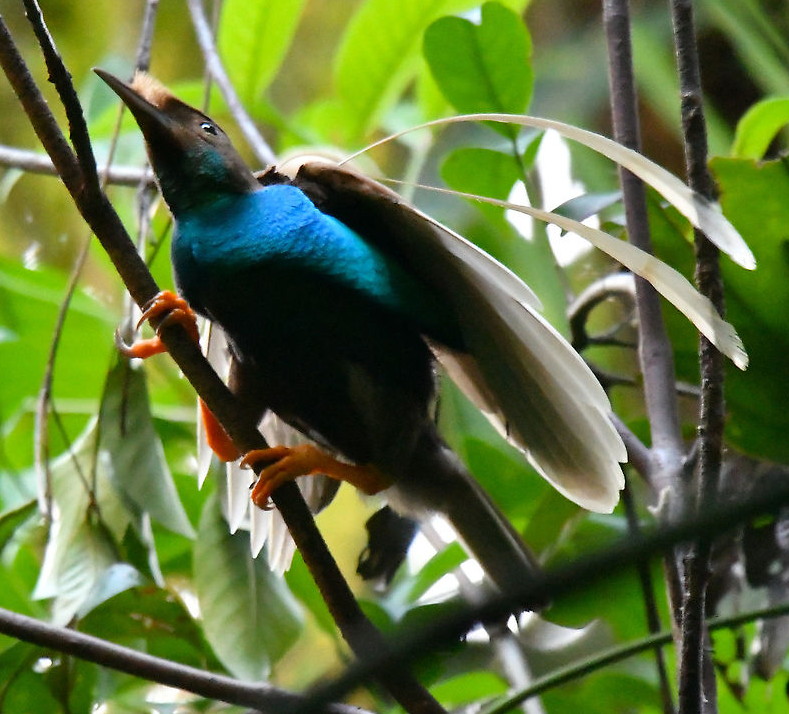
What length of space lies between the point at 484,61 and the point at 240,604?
51.8 inches

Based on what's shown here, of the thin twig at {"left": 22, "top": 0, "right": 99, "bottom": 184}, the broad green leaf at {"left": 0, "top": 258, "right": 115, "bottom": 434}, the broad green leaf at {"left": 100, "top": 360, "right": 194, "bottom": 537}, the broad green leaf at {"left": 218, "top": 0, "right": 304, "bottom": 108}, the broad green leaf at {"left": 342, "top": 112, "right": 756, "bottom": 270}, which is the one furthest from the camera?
the broad green leaf at {"left": 218, "top": 0, "right": 304, "bottom": 108}

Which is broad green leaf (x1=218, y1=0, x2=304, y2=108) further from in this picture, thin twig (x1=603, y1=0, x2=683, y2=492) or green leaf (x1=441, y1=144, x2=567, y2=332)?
thin twig (x1=603, y1=0, x2=683, y2=492)

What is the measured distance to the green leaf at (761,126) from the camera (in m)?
2.35

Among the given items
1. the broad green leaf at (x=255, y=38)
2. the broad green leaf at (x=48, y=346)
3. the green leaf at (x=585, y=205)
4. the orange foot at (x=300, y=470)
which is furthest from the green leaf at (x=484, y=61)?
the broad green leaf at (x=48, y=346)

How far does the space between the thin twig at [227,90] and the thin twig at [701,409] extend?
1423 millimetres

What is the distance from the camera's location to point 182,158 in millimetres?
2139

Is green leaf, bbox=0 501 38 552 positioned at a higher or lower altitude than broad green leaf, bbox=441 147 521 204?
→ lower

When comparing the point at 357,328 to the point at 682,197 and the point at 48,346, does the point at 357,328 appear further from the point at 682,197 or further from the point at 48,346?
the point at 48,346

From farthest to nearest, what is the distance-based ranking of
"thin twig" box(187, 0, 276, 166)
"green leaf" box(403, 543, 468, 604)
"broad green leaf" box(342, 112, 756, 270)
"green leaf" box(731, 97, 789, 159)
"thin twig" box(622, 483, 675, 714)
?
"thin twig" box(187, 0, 276, 166), "green leaf" box(403, 543, 468, 604), "green leaf" box(731, 97, 789, 159), "thin twig" box(622, 483, 675, 714), "broad green leaf" box(342, 112, 756, 270)

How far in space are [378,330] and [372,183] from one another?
0.29 m

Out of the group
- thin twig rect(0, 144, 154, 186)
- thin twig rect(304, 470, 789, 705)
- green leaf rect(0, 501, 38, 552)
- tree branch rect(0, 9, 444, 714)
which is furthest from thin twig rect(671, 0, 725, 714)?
thin twig rect(0, 144, 154, 186)

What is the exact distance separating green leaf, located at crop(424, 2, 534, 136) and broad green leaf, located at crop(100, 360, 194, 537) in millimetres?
974

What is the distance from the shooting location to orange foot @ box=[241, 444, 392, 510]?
194cm

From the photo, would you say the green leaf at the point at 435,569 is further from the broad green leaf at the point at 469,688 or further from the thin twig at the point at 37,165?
the thin twig at the point at 37,165
